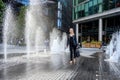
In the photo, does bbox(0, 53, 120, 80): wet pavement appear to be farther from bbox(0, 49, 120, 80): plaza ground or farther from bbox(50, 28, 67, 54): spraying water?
bbox(50, 28, 67, 54): spraying water

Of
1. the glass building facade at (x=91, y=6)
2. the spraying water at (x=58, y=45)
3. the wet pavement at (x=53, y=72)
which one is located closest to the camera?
the wet pavement at (x=53, y=72)

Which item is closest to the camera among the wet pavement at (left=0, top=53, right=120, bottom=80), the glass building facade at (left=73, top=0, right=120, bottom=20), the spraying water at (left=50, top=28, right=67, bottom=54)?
the wet pavement at (left=0, top=53, right=120, bottom=80)

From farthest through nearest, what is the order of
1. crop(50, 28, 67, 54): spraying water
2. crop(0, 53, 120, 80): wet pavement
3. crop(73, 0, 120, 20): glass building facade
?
crop(73, 0, 120, 20): glass building facade, crop(50, 28, 67, 54): spraying water, crop(0, 53, 120, 80): wet pavement

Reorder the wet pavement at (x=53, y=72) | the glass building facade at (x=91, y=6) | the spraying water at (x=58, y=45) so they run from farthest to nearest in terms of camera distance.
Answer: the glass building facade at (x=91, y=6) < the spraying water at (x=58, y=45) < the wet pavement at (x=53, y=72)

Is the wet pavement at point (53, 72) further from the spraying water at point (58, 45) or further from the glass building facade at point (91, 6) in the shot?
the glass building facade at point (91, 6)

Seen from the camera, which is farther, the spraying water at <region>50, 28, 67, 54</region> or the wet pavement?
the spraying water at <region>50, 28, 67, 54</region>

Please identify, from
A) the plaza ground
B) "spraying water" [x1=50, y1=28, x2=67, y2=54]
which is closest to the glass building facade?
"spraying water" [x1=50, y1=28, x2=67, y2=54]

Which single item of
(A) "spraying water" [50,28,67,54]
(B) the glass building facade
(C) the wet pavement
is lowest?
(C) the wet pavement

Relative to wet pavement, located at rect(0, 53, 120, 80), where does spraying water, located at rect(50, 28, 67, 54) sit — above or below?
above

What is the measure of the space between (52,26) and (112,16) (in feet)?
168

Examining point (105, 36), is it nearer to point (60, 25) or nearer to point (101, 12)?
point (101, 12)

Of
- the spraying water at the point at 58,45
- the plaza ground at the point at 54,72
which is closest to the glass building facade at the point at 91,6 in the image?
the spraying water at the point at 58,45

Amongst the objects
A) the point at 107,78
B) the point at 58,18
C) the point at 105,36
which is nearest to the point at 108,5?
the point at 105,36

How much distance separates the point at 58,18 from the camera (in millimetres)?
115500
